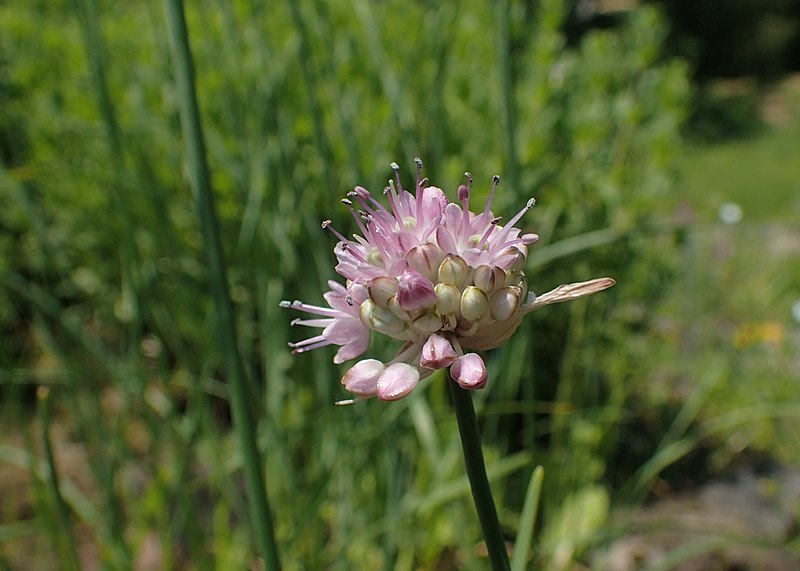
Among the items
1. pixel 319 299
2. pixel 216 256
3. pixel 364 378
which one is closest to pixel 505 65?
pixel 216 256

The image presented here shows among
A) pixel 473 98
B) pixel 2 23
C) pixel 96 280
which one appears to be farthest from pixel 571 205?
pixel 2 23

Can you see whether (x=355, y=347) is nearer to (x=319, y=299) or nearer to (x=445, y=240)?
(x=445, y=240)

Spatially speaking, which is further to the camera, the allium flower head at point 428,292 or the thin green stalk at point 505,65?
the thin green stalk at point 505,65

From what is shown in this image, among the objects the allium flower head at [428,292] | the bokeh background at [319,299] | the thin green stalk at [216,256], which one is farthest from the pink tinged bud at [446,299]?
the bokeh background at [319,299]

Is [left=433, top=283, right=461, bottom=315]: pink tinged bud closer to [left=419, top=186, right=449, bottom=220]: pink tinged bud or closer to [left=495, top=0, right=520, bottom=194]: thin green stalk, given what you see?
[left=419, top=186, right=449, bottom=220]: pink tinged bud

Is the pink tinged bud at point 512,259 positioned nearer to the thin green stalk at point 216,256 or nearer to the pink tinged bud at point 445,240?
the pink tinged bud at point 445,240

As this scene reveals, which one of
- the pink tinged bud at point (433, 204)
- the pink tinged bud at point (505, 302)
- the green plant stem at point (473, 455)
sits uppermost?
the pink tinged bud at point (433, 204)
